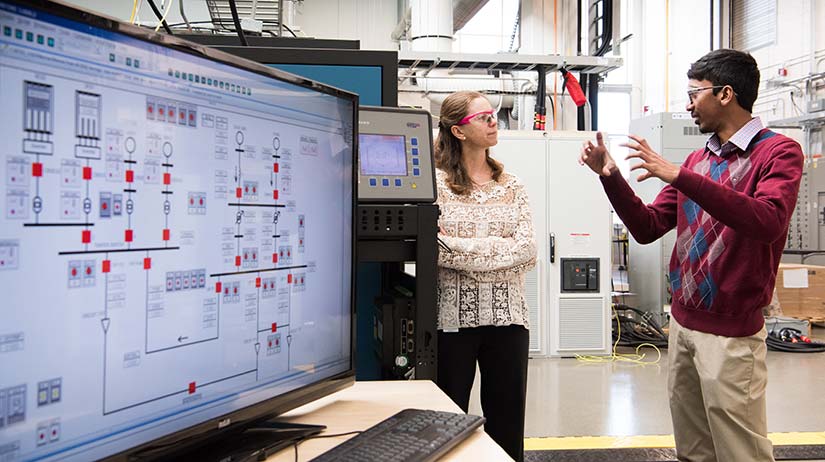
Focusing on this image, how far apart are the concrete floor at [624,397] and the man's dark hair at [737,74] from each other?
1724 mm

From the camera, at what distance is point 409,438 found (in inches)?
33.5

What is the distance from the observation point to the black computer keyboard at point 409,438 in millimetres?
790

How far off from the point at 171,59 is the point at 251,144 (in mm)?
145

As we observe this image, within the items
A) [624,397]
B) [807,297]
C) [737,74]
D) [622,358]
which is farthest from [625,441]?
[807,297]

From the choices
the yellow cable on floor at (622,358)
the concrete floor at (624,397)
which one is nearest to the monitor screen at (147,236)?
the concrete floor at (624,397)

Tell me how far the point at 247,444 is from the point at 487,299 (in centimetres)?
130

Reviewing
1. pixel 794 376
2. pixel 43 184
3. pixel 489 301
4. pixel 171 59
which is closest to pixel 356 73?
pixel 489 301

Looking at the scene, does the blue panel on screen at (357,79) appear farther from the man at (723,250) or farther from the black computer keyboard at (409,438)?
the black computer keyboard at (409,438)

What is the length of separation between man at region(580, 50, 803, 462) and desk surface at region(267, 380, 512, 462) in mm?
1048

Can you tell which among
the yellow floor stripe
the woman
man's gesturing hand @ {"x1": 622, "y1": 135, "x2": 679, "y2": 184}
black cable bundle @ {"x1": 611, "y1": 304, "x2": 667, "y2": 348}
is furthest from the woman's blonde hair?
black cable bundle @ {"x1": 611, "y1": 304, "x2": 667, "y2": 348}

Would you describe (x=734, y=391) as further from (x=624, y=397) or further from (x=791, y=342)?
(x=791, y=342)

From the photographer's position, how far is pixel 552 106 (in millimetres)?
5641

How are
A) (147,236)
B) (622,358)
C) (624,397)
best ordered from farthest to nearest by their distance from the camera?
(622,358), (624,397), (147,236)

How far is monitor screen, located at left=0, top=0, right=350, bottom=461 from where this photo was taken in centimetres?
55
